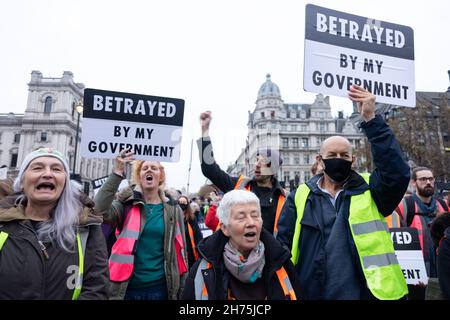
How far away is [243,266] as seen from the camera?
7.23ft

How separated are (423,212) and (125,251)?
3.66m

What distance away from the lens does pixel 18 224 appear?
6.59 ft

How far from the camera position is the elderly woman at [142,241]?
118 inches

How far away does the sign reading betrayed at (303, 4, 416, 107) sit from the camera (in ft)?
10.1

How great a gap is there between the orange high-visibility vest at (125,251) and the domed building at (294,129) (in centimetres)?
7192

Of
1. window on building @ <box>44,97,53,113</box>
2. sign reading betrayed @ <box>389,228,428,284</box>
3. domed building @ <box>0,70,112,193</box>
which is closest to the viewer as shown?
sign reading betrayed @ <box>389,228,428,284</box>

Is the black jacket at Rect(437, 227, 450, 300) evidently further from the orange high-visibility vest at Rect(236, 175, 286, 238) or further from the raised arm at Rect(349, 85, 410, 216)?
the orange high-visibility vest at Rect(236, 175, 286, 238)

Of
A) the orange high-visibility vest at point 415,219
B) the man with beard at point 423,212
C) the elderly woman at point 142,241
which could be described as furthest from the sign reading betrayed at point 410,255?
the elderly woman at point 142,241

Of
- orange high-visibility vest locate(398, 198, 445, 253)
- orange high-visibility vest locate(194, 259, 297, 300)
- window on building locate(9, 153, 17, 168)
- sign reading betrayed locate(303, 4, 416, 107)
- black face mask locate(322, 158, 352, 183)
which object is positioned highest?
window on building locate(9, 153, 17, 168)

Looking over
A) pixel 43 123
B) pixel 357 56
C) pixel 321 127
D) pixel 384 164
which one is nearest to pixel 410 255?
pixel 384 164

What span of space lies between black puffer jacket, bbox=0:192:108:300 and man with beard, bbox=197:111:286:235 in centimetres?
165

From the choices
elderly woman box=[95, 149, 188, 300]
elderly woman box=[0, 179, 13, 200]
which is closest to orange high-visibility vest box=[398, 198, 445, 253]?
elderly woman box=[95, 149, 188, 300]
